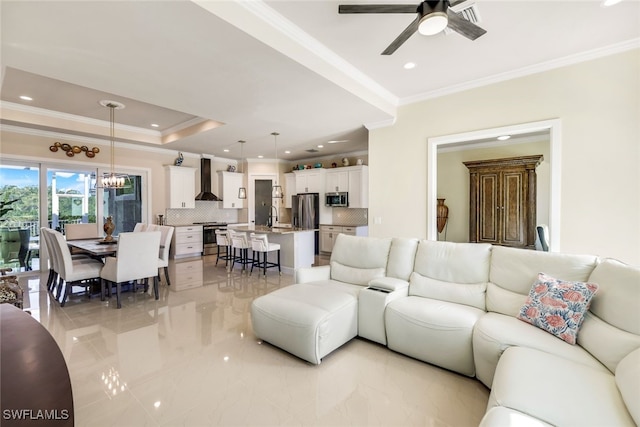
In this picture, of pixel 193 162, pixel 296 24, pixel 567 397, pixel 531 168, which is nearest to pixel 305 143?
pixel 193 162

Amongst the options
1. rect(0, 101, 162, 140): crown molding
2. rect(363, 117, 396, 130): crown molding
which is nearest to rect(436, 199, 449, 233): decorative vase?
rect(363, 117, 396, 130): crown molding

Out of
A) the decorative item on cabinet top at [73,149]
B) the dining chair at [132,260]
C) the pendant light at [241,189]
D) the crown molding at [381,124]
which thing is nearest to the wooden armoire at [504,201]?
the crown molding at [381,124]

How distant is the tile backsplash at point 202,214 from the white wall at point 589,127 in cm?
689

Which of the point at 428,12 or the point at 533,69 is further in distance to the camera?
the point at 533,69

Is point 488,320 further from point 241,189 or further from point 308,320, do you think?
point 241,189

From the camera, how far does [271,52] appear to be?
2.73 m

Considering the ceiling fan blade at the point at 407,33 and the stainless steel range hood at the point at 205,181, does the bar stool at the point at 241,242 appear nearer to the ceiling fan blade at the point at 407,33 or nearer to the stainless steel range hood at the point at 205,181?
the stainless steel range hood at the point at 205,181

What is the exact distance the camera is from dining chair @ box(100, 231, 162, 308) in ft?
12.2

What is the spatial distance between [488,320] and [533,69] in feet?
10.7

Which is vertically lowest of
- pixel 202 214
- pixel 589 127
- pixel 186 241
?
pixel 186 241

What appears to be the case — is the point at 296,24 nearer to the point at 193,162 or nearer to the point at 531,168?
the point at 531,168

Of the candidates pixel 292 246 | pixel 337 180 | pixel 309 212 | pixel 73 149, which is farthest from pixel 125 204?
pixel 337 180

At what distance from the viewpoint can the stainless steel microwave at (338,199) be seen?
769cm

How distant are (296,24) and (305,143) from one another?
13.4 ft
